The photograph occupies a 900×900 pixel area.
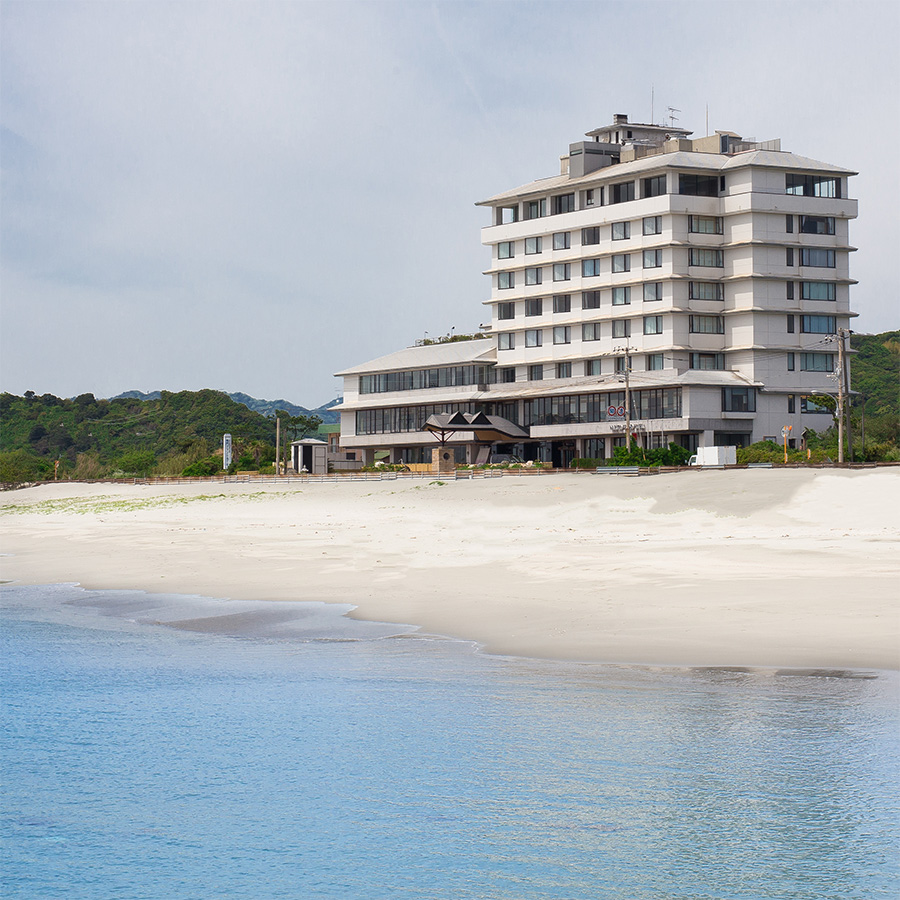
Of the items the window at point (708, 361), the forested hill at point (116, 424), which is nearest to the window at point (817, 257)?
the window at point (708, 361)

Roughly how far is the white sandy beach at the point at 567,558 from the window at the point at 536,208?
41547 millimetres

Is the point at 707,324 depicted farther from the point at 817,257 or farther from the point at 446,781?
the point at 446,781

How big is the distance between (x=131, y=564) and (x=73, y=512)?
29.6 m

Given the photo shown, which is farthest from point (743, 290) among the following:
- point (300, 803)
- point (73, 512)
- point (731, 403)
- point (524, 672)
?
point (300, 803)

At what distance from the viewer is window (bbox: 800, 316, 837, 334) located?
281 ft

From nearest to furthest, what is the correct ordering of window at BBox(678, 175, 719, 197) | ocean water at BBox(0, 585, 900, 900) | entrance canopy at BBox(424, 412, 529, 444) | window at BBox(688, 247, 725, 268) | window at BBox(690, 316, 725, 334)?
ocean water at BBox(0, 585, 900, 900), window at BBox(690, 316, 725, 334), window at BBox(688, 247, 725, 268), window at BBox(678, 175, 719, 197), entrance canopy at BBox(424, 412, 529, 444)

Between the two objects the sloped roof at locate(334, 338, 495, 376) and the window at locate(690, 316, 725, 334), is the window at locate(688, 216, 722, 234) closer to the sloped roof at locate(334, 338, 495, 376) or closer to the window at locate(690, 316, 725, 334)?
the window at locate(690, 316, 725, 334)

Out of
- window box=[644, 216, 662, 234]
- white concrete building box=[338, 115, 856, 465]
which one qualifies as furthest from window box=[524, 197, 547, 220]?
window box=[644, 216, 662, 234]

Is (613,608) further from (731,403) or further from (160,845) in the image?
(731,403)

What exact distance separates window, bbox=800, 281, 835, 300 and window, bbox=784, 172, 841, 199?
6900mm

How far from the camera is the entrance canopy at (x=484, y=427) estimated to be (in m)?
87.0

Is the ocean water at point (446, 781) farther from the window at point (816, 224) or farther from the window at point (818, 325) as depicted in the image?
the window at point (816, 224)

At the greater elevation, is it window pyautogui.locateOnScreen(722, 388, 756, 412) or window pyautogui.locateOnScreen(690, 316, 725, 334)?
window pyautogui.locateOnScreen(690, 316, 725, 334)

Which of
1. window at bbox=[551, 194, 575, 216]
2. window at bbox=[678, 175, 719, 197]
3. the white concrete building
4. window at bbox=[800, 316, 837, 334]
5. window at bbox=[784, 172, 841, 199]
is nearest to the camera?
the white concrete building
